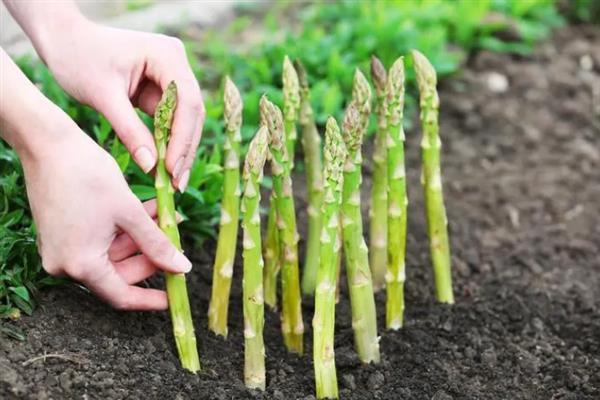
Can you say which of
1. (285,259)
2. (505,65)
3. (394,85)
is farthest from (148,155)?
(505,65)

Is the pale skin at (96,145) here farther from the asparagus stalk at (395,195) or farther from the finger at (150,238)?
the asparagus stalk at (395,195)

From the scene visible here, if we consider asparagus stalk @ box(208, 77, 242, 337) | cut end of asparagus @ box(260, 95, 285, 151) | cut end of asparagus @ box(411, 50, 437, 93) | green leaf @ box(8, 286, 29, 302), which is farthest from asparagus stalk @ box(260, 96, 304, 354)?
green leaf @ box(8, 286, 29, 302)

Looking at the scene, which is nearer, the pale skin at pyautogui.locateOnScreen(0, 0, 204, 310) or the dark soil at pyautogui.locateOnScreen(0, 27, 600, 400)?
the pale skin at pyautogui.locateOnScreen(0, 0, 204, 310)

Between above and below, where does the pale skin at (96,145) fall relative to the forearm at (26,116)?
below

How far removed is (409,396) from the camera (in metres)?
3.00

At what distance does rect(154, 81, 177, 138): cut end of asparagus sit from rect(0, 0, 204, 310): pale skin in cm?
5

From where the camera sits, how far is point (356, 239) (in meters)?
2.97

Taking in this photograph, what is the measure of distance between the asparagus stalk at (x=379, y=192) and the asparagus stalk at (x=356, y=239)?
236 mm

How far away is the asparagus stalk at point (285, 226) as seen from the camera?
2969mm

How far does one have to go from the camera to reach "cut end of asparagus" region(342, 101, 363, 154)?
2918 mm

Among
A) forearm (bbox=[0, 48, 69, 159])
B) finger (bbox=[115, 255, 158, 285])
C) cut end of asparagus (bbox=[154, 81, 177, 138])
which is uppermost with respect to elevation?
forearm (bbox=[0, 48, 69, 159])

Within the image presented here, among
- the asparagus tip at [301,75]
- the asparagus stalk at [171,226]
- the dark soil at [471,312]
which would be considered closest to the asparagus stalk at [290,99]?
the asparagus tip at [301,75]

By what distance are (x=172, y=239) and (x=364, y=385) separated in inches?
29.3

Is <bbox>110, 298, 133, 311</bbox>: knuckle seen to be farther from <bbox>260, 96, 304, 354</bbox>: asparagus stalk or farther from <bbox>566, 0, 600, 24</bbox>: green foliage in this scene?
<bbox>566, 0, 600, 24</bbox>: green foliage
